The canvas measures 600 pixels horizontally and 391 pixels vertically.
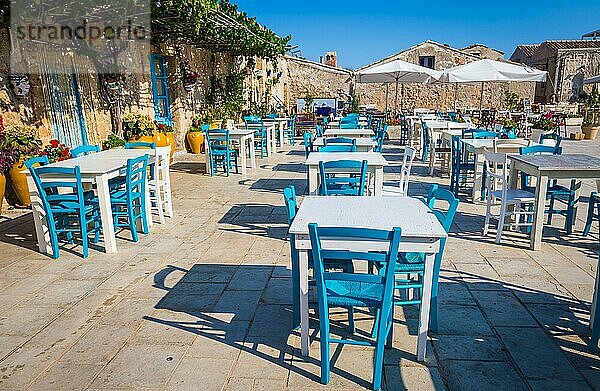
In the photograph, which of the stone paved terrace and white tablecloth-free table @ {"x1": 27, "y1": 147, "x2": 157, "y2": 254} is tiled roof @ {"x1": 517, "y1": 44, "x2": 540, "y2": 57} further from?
white tablecloth-free table @ {"x1": 27, "y1": 147, "x2": 157, "y2": 254}

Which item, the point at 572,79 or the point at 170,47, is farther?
the point at 572,79

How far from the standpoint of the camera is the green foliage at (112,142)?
702 centimetres

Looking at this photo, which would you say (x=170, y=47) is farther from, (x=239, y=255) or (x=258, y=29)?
(x=239, y=255)

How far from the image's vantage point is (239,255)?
3812 millimetres

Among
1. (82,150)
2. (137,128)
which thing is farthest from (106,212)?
(137,128)

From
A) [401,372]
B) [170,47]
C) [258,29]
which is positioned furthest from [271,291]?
[258,29]

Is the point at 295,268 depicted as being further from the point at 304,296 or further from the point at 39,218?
the point at 39,218

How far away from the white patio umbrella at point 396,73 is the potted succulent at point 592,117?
16.8 feet

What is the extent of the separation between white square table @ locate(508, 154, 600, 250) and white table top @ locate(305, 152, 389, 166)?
4.13 feet

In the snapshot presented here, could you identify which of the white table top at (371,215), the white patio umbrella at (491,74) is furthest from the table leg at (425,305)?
the white patio umbrella at (491,74)

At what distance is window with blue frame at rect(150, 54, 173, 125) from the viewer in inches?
358

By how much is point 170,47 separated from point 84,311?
25.6ft

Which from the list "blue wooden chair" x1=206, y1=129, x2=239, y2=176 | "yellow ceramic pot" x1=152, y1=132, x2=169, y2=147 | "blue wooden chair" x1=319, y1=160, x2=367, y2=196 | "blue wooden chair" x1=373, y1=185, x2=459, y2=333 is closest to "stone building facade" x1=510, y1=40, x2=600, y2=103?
"blue wooden chair" x1=206, y1=129, x2=239, y2=176

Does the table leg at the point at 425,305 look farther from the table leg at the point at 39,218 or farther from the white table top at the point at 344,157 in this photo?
the table leg at the point at 39,218
